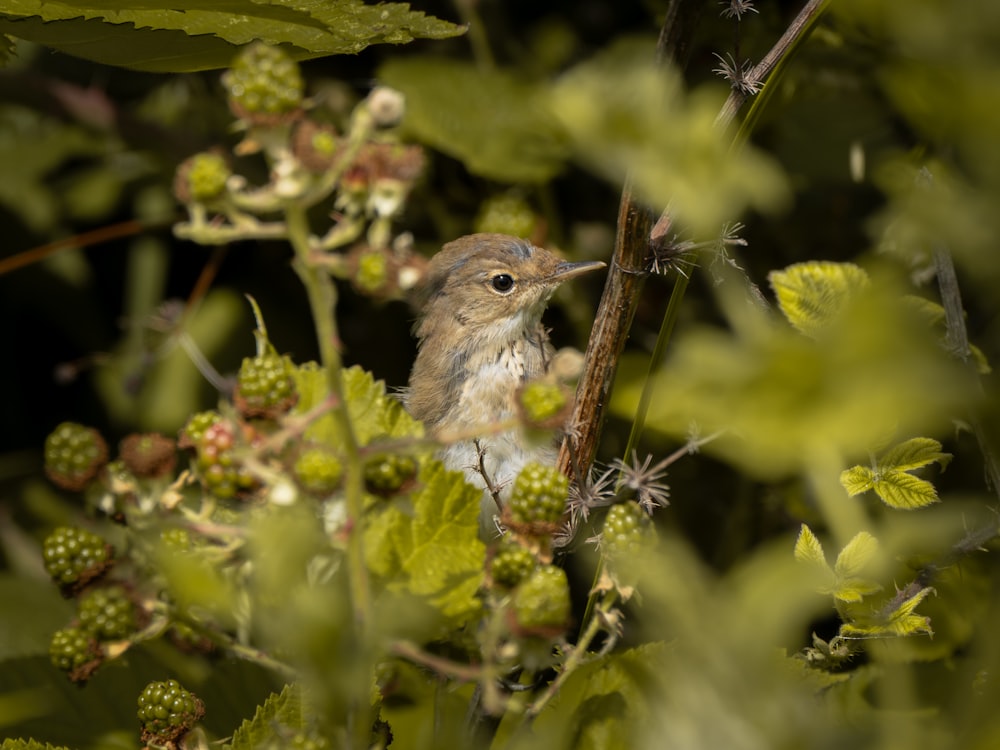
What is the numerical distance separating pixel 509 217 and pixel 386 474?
216cm

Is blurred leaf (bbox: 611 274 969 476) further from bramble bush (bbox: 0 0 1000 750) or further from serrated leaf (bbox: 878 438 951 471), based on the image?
serrated leaf (bbox: 878 438 951 471)

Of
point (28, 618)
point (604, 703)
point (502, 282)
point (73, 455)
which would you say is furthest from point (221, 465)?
point (502, 282)

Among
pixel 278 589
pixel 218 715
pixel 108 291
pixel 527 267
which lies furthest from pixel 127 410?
pixel 278 589

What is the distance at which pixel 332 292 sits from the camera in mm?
1140

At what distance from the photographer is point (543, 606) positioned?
1.26 meters

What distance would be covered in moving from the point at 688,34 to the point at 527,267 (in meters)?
1.52

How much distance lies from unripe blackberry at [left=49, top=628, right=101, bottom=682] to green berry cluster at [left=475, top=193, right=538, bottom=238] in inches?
83.2

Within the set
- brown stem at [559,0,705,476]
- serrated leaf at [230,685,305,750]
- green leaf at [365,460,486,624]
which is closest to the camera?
green leaf at [365,460,486,624]

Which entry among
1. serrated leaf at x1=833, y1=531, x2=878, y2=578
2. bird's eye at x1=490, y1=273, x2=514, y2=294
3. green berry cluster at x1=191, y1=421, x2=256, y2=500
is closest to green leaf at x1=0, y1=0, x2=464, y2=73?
green berry cluster at x1=191, y1=421, x2=256, y2=500

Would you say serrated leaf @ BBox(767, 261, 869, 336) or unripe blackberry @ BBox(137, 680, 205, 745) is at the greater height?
serrated leaf @ BBox(767, 261, 869, 336)

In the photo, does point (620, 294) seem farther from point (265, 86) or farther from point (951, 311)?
point (265, 86)

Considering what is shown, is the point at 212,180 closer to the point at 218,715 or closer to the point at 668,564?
the point at 668,564

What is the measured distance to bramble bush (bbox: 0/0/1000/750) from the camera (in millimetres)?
722

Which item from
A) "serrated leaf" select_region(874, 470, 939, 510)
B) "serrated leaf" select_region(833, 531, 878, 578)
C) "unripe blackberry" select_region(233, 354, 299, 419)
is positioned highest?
"unripe blackberry" select_region(233, 354, 299, 419)
